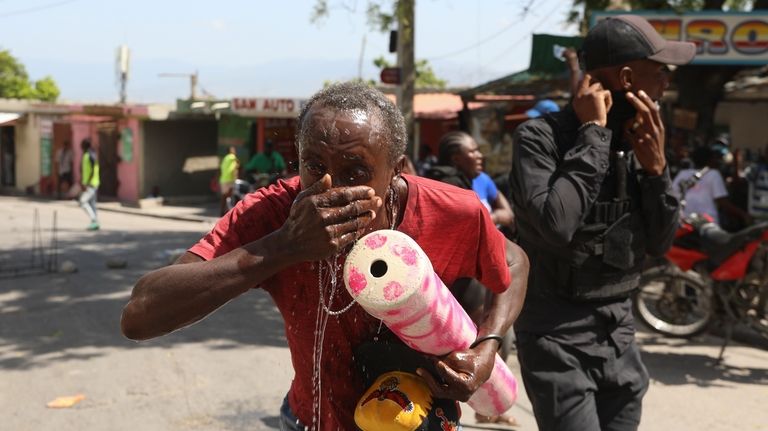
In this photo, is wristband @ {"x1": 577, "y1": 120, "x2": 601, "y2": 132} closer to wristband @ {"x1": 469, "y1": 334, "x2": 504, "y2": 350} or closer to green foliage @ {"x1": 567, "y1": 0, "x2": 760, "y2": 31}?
wristband @ {"x1": 469, "y1": 334, "x2": 504, "y2": 350}

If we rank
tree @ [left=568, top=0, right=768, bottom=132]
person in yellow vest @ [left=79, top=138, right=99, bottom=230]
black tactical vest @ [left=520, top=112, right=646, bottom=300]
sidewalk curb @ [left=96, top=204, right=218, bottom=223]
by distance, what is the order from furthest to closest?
sidewalk curb @ [left=96, top=204, right=218, bottom=223]
person in yellow vest @ [left=79, top=138, right=99, bottom=230]
tree @ [left=568, top=0, right=768, bottom=132]
black tactical vest @ [left=520, top=112, right=646, bottom=300]

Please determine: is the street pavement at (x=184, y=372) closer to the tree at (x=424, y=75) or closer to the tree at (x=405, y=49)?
the tree at (x=405, y=49)

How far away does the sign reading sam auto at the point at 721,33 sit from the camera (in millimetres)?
8984

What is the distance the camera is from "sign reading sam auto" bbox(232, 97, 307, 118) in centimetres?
2073

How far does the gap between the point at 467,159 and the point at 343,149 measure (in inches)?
167

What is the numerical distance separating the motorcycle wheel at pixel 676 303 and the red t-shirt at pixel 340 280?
4891 millimetres

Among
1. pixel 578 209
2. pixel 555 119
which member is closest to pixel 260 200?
pixel 578 209

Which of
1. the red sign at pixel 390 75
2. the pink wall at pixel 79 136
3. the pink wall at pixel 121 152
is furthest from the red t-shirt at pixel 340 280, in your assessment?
the pink wall at pixel 79 136

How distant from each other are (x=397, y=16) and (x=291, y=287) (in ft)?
34.4

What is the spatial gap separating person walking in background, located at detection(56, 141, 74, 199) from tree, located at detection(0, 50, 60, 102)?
18.9 m

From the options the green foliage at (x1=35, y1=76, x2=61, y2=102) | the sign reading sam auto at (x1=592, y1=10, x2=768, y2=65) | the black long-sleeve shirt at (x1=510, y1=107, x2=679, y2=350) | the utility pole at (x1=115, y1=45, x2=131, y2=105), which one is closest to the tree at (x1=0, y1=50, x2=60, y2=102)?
the green foliage at (x1=35, y1=76, x2=61, y2=102)

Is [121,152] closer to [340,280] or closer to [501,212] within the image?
[501,212]

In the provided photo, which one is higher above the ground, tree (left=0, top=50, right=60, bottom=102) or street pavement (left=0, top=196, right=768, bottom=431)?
tree (left=0, top=50, right=60, bottom=102)

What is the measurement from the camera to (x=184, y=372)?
6184 millimetres
